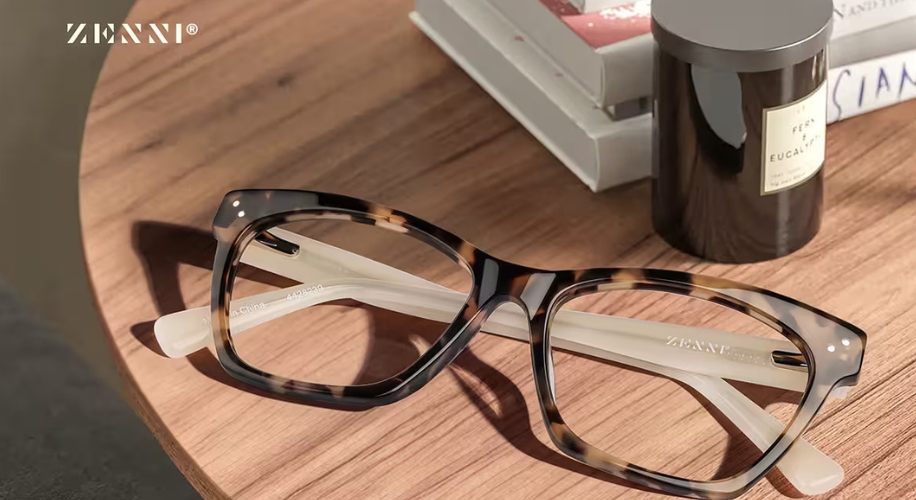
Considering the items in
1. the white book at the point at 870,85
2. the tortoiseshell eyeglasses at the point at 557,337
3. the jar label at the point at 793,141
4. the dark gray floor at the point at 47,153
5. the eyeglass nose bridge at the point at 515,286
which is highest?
the jar label at the point at 793,141

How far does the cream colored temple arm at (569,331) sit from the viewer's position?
1.38 ft

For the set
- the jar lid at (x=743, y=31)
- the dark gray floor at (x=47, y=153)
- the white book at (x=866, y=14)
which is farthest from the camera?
the dark gray floor at (x=47, y=153)

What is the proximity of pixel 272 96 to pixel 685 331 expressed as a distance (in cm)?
28

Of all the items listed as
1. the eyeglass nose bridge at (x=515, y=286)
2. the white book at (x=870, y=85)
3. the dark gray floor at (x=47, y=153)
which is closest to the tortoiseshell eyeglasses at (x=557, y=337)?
the eyeglass nose bridge at (x=515, y=286)

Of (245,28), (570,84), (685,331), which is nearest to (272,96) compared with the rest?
(245,28)

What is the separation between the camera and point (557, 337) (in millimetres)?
460

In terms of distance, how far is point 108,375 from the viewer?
3.46ft

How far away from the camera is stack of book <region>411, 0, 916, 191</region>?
1.67ft

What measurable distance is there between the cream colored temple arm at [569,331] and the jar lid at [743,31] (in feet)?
0.36

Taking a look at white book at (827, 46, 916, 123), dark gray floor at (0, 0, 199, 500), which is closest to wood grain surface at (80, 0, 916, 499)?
white book at (827, 46, 916, 123)

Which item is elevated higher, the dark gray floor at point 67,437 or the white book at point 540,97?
the white book at point 540,97

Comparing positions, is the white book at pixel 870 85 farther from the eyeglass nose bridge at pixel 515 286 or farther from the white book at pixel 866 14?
the eyeglass nose bridge at pixel 515 286

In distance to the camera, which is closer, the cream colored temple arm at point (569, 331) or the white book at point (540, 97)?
the cream colored temple arm at point (569, 331)

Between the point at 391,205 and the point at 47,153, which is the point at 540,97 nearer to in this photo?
the point at 391,205
